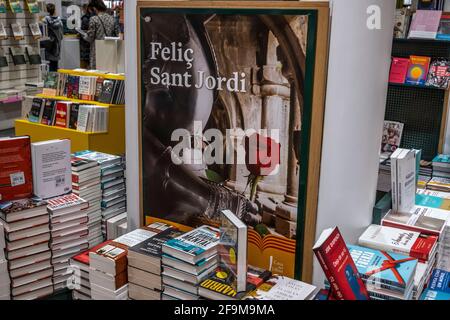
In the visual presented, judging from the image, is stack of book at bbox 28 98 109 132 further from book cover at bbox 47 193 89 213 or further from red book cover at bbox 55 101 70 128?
book cover at bbox 47 193 89 213

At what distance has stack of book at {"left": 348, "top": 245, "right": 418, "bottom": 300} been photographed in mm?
2127

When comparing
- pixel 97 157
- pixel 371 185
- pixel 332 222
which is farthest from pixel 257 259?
pixel 97 157

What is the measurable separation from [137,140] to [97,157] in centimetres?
122

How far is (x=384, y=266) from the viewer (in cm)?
225

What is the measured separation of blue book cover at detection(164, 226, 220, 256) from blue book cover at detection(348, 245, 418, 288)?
28.0 inches

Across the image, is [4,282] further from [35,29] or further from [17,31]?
[35,29]

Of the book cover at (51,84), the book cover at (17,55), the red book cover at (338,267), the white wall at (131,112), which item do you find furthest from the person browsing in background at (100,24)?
the red book cover at (338,267)

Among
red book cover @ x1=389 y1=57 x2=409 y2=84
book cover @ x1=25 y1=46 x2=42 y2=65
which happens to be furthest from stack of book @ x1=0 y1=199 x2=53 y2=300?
book cover @ x1=25 y1=46 x2=42 y2=65

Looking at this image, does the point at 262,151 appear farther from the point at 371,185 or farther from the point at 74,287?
the point at 74,287

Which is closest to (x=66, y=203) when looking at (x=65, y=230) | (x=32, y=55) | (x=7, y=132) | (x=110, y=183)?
(x=65, y=230)

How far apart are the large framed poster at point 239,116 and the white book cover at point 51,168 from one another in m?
0.81

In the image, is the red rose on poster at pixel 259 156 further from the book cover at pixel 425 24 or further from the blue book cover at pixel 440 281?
the book cover at pixel 425 24
